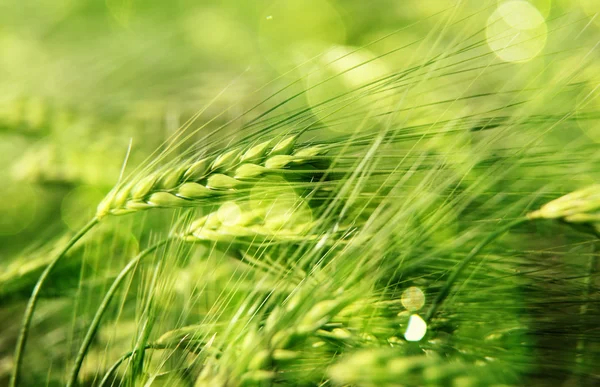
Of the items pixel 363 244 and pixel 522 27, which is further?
pixel 522 27

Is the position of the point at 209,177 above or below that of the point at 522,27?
below

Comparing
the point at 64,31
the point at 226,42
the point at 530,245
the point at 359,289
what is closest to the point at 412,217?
the point at 359,289

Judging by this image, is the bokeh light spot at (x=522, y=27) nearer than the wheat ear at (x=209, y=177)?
No

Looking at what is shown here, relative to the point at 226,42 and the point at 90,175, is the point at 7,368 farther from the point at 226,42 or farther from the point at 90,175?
the point at 226,42

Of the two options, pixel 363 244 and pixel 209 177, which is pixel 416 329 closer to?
pixel 363 244

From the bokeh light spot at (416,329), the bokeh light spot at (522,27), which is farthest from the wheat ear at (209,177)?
the bokeh light spot at (522,27)

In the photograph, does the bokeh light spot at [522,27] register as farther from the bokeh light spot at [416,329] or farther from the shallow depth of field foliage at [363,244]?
the bokeh light spot at [416,329]

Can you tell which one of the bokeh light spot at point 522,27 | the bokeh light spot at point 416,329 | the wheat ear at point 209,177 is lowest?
the bokeh light spot at point 416,329

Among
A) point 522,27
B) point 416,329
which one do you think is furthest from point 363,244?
point 522,27

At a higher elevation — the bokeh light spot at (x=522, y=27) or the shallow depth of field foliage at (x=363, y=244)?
the bokeh light spot at (x=522, y=27)

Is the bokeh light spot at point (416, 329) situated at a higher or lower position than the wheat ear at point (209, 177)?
lower

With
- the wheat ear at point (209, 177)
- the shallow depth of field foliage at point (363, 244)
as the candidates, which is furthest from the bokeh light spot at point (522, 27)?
the wheat ear at point (209, 177)
